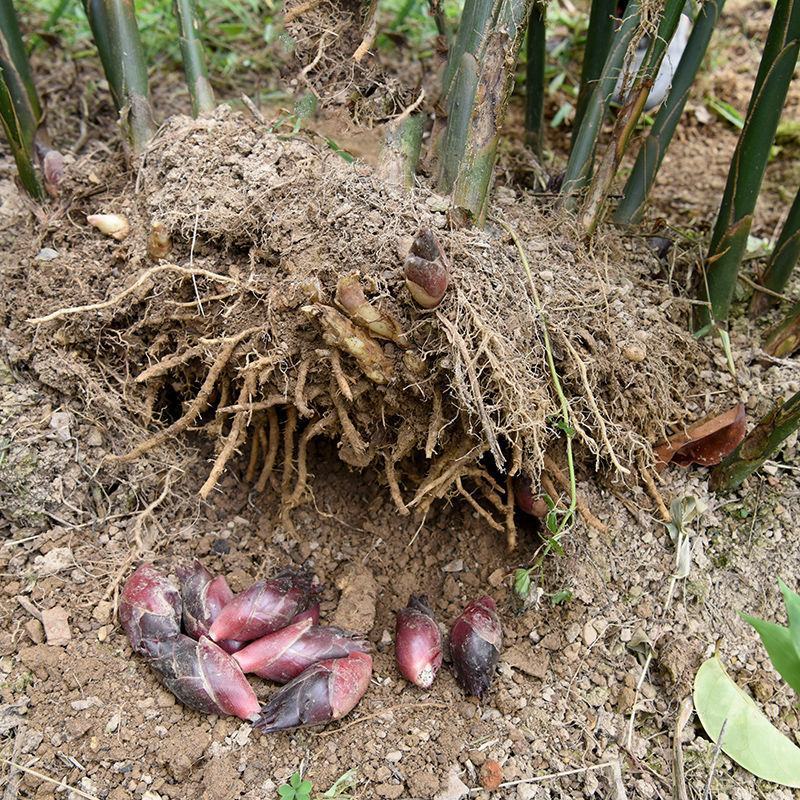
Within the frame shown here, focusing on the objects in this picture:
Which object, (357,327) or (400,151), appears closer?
(357,327)

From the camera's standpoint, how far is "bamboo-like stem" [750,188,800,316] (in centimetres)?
154

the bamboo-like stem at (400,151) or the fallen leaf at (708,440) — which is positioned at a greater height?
the bamboo-like stem at (400,151)

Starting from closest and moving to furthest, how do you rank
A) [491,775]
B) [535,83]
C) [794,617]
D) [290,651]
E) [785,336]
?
[794,617], [491,775], [290,651], [785,336], [535,83]

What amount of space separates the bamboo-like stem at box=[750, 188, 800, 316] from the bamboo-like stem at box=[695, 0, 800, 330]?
7 cm

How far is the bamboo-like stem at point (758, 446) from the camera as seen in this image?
1323 millimetres

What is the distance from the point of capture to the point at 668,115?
156 cm

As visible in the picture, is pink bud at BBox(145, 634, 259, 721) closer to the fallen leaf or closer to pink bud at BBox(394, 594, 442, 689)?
pink bud at BBox(394, 594, 442, 689)

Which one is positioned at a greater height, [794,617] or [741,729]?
[794,617]

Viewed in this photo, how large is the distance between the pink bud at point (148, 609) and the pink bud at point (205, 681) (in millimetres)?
36

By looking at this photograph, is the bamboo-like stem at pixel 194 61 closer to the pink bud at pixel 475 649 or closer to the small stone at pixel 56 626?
the small stone at pixel 56 626

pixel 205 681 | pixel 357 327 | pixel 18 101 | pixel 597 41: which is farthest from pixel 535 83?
pixel 205 681

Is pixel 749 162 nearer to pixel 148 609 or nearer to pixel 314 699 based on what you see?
pixel 314 699

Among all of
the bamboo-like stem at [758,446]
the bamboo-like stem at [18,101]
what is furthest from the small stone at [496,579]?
the bamboo-like stem at [18,101]

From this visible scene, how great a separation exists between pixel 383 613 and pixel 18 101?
49.9 inches
